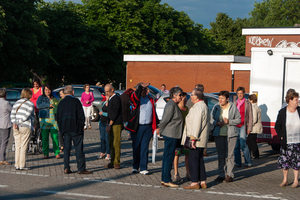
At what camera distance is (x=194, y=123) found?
6.96 m

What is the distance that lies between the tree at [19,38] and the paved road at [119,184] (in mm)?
21143

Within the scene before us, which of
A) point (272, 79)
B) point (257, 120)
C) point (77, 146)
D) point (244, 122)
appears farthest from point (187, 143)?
point (272, 79)

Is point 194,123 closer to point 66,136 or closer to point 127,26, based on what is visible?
point 66,136

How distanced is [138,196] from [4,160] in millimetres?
4366

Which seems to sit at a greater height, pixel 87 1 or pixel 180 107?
pixel 87 1

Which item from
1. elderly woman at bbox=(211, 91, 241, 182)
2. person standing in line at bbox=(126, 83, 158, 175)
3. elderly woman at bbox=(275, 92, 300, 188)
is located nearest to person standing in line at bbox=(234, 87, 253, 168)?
elderly woman at bbox=(211, 91, 241, 182)

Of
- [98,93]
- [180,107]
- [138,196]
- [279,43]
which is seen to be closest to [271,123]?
[180,107]

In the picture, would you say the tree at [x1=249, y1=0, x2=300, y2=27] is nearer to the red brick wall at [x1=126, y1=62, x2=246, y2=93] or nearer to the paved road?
the red brick wall at [x1=126, y1=62, x2=246, y2=93]

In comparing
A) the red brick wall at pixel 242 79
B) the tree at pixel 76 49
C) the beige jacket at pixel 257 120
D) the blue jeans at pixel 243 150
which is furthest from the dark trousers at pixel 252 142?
the tree at pixel 76 49

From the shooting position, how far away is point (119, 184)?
7453 mm

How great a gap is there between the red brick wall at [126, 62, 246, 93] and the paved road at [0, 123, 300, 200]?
864 inches

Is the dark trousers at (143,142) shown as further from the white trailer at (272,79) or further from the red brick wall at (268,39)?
the red brick wall at (268,39)

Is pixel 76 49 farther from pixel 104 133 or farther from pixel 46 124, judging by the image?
pixel 104 133

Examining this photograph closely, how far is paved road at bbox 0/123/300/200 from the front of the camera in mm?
6637
